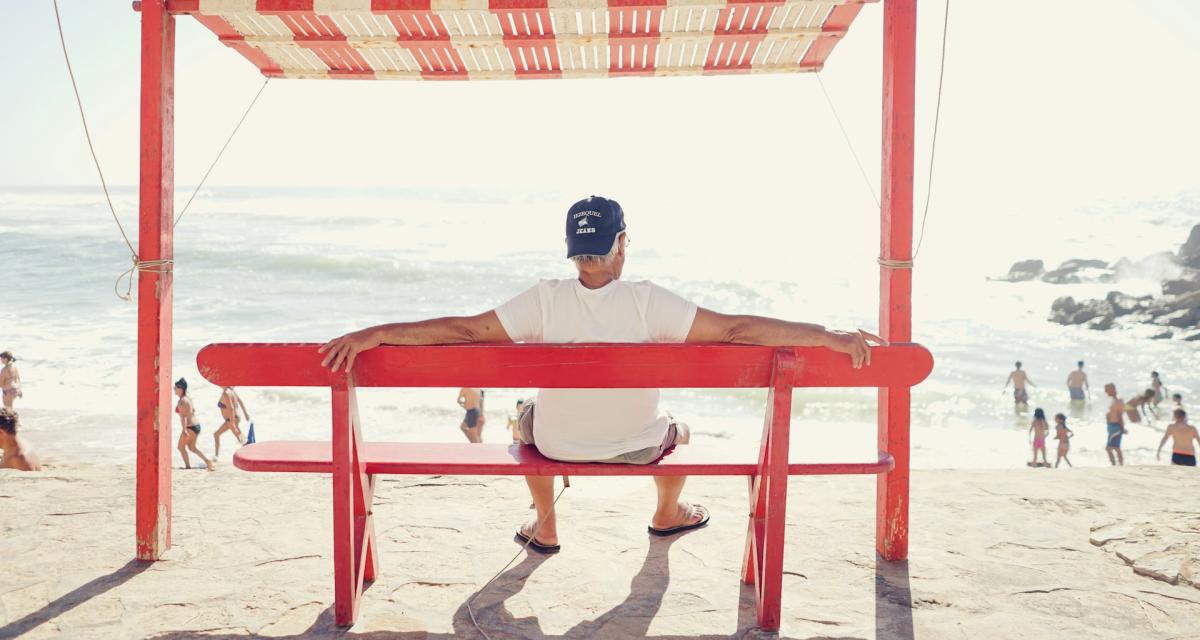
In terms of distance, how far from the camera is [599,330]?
3354mm

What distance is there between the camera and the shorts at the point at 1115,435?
11.8 meters

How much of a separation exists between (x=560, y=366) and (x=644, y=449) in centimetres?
71

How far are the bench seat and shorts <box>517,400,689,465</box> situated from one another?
43 millimetres

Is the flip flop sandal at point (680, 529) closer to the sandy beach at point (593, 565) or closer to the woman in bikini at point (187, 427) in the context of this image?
the sandy beach at point (593, 565)

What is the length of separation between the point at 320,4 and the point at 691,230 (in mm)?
42815

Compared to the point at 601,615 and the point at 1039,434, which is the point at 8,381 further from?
the point at 1039,434

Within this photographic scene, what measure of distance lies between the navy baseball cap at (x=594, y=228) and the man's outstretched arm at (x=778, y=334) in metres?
0.45

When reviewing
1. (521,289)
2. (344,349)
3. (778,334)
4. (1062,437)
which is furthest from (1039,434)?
(521,289)

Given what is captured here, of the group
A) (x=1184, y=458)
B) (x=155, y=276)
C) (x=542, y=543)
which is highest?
(x=155, y=276)

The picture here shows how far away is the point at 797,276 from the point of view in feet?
107

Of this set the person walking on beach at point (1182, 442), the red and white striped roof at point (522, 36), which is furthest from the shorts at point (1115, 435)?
the red and white striped roof at point (522, 36)

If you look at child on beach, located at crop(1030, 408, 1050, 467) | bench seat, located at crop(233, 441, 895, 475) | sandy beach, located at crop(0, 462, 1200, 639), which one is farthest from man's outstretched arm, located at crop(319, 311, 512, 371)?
child on beach, located at crop(1030, 408, 1050, 467)

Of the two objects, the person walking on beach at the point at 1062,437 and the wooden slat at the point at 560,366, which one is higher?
the wooden slat at the point at 560,366

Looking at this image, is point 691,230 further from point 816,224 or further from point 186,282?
point 186,282
